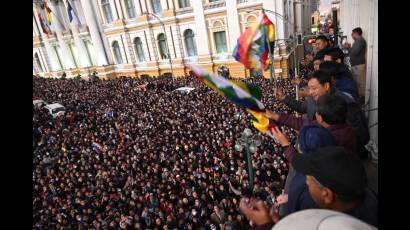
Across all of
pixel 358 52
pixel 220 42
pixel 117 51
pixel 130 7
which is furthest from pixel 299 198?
pixel 117 51

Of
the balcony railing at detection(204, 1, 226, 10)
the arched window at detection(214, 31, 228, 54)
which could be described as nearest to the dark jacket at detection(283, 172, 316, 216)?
the balcony railing at detection(204, 1, 226, 10)

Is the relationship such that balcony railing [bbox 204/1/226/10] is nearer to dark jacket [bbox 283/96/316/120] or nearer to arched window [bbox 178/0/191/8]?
arched window [bbox 178/0/191/8]

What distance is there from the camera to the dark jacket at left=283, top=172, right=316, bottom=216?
2.05 m

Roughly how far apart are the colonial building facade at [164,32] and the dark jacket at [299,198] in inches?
779

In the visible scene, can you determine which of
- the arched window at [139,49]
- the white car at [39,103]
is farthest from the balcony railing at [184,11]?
the white car at [39,103]

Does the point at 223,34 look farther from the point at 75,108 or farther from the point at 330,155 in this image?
the point at 330,155

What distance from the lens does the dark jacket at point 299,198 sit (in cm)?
205

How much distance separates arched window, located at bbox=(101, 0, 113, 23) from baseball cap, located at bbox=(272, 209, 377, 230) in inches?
1338

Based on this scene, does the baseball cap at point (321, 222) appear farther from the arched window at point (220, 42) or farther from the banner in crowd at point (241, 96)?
the arched window at point (220, 42)

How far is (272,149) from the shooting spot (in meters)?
9.64

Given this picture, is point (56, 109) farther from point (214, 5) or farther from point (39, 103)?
point (214, 5)
